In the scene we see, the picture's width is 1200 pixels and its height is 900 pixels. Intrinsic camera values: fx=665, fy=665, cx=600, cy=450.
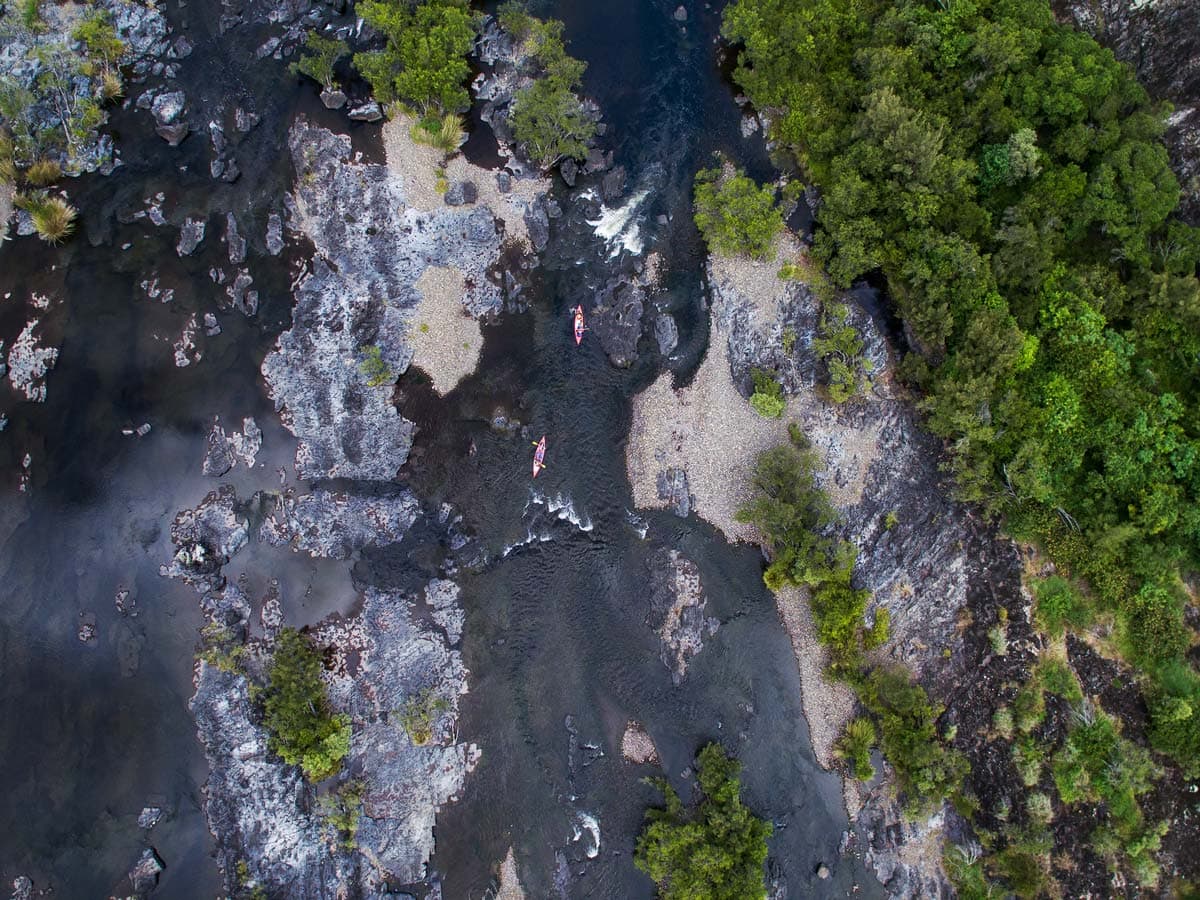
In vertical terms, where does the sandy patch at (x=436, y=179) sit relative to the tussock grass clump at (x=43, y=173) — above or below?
above

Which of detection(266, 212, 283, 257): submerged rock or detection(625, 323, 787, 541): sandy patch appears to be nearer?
detection(266, 212, 283, 257): submerged rock

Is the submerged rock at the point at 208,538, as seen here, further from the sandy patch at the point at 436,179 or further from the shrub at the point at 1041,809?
the shrub at the point at 1041,809

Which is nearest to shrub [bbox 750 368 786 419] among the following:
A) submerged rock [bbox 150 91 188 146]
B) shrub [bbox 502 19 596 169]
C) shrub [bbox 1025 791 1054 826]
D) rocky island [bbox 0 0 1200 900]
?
rocky island [bbox 0 0 1200 900]

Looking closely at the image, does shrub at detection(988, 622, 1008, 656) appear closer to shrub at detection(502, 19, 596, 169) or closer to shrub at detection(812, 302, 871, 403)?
shrub at detection(812, 302, 871, 403)

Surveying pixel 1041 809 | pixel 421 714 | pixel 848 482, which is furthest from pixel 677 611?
pixel 1041 809

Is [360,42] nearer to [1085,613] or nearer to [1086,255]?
[1086,255]

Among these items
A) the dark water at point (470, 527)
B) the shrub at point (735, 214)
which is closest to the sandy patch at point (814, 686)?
the dark water at point (470, 527)
